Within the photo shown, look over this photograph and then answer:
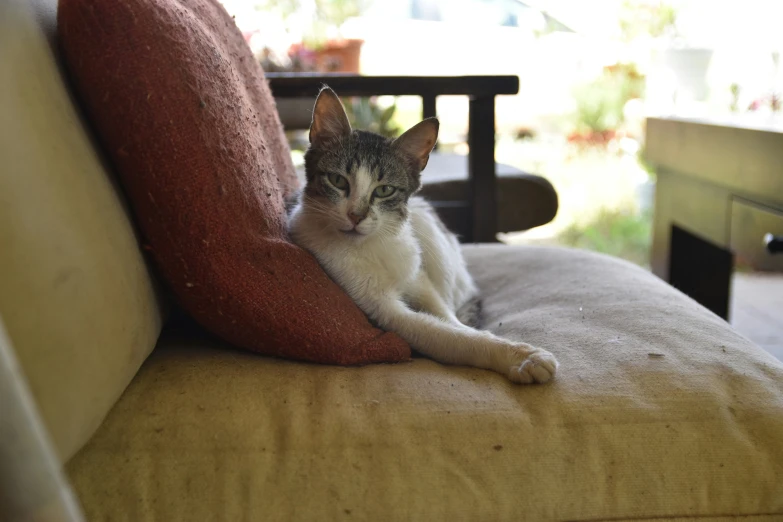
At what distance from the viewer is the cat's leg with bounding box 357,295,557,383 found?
1.08 meters

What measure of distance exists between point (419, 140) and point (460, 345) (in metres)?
0.48

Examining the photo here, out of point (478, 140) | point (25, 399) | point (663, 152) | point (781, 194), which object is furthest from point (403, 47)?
point (25, 399)

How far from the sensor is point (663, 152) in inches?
105

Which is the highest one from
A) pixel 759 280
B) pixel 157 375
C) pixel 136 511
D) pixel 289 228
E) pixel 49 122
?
pixel 49 122

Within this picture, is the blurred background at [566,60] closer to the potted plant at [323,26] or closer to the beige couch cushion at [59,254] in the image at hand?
the potted plant at [323,26]

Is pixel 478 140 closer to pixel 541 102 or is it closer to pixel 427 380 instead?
pixel 427 380

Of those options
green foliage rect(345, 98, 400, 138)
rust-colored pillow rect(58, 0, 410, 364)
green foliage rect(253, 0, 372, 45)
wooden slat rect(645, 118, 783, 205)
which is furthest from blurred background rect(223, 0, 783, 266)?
rust-colored pillow rect(58, 0, 410, 364)

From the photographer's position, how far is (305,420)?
0.98 m

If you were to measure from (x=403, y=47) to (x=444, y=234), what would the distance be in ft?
10.8

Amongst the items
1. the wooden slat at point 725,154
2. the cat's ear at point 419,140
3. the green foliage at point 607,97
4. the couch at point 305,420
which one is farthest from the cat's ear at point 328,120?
the green foliage at point 607,97

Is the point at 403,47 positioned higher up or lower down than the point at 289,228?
higher up

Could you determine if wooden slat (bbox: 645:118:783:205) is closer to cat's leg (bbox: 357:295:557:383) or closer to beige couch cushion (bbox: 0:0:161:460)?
cat's leg (bbox: 357:295:557:383)

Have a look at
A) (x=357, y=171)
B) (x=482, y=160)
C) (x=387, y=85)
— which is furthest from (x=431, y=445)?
(x=387, y=85)

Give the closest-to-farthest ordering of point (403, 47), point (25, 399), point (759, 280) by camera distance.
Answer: point (25, 399) < point (759, 280) < point (403, 47)
